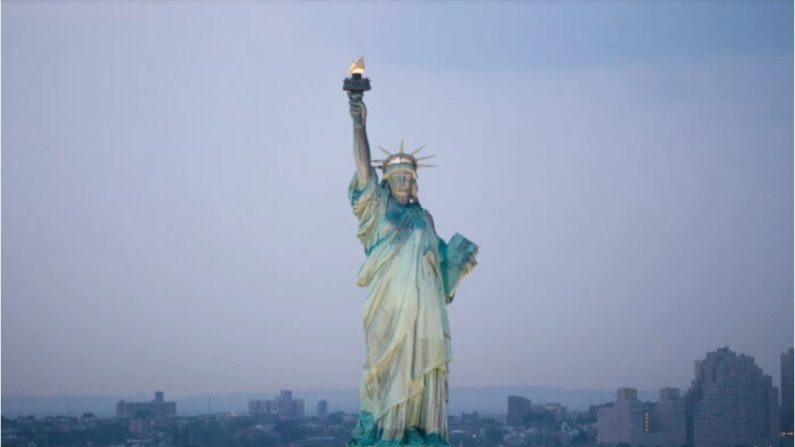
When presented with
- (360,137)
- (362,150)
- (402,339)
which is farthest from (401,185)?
(402,339)

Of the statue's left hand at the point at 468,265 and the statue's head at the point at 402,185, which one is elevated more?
the statue's head at the point at 402,185

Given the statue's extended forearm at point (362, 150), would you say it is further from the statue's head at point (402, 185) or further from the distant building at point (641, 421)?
the distant building at point (641, 421)

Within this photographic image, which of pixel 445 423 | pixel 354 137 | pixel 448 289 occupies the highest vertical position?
pixel 354 137

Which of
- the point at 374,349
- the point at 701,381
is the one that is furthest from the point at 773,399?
the point at 374,349

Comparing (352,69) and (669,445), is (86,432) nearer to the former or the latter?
(669,445)

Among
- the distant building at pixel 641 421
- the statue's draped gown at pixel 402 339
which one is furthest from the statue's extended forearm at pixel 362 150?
the distant building at pixel 641 421

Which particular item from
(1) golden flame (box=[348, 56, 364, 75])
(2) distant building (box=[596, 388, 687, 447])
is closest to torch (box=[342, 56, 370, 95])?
(1) golden flame (box=[348, 56, 364, 75])
